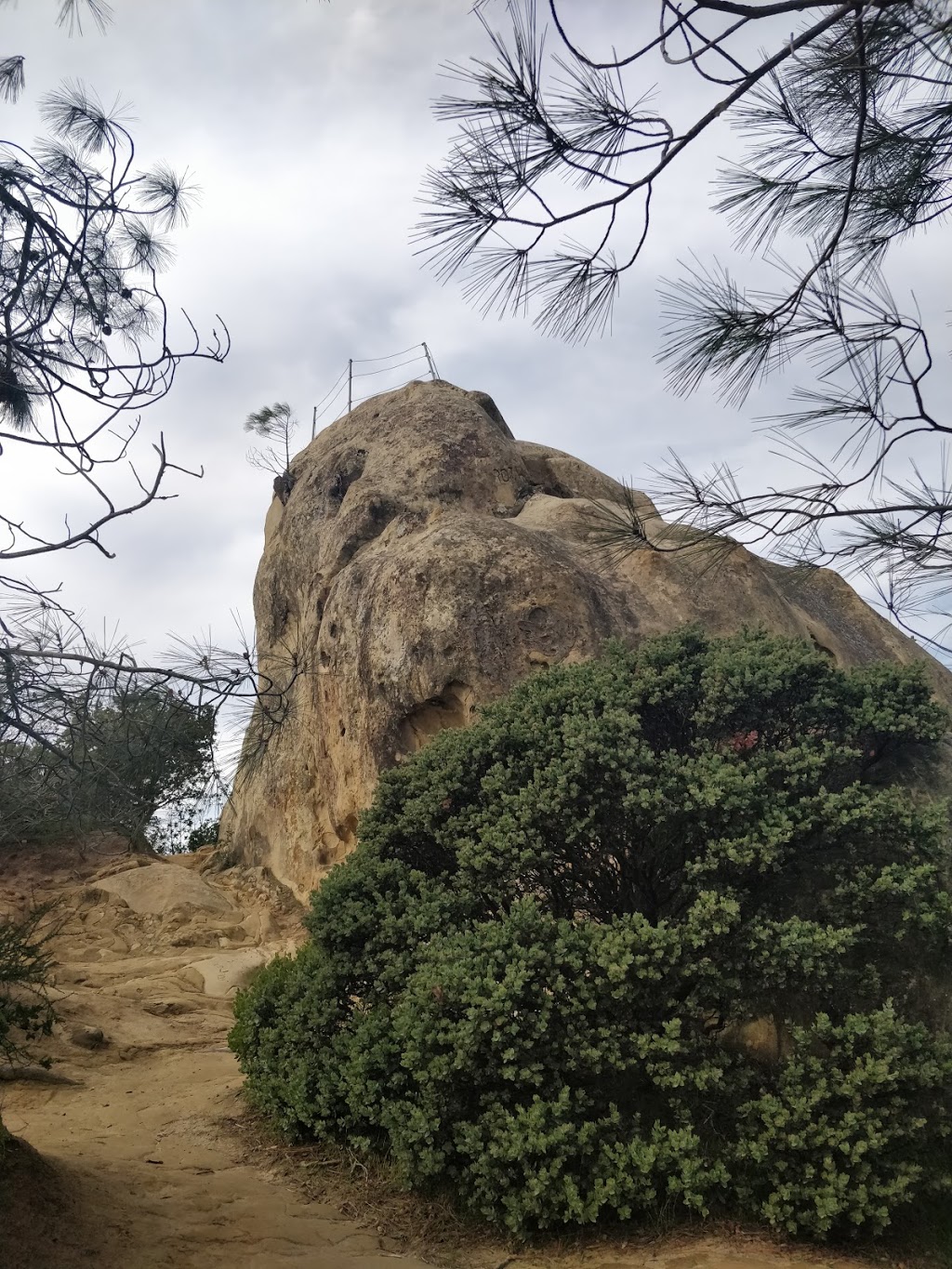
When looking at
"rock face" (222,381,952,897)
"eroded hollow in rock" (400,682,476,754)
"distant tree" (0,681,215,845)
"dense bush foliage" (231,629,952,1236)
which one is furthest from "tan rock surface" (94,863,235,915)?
"distant tree" (0,681,215,845)

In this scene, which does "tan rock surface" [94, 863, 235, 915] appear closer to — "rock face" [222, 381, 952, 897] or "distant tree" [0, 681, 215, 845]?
"rock face" [222, 381, 952, 897]

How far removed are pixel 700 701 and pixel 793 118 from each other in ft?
10.3

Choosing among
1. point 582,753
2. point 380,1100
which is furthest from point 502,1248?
point 582,753

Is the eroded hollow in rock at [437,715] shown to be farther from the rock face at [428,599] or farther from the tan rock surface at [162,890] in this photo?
the tan rock surface at [162,890]

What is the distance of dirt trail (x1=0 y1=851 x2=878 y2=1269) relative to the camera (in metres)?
4.37

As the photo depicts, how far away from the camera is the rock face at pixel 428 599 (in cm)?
891

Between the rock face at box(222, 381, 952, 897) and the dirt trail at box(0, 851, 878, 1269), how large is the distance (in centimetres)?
136

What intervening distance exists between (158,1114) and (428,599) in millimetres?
4517

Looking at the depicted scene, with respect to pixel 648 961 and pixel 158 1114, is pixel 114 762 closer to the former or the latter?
pixel 648 961

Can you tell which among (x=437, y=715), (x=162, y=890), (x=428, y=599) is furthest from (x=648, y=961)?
(x=162, y=890)

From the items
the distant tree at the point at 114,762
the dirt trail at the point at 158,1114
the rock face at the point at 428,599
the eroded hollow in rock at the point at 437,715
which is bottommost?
the dirt trail at the point at 158,1114

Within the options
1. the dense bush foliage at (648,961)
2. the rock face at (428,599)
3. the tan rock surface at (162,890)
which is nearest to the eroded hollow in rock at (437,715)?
the rock face at (428,599)

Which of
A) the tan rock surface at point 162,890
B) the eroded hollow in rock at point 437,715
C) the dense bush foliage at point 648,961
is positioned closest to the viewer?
the dense bush foliage at point 648,961

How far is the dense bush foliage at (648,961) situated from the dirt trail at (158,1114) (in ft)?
1.28
